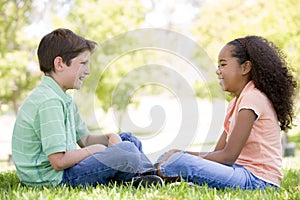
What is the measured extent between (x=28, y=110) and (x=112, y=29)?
9004 millimetres

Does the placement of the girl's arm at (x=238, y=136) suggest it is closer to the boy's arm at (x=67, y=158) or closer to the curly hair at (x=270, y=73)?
the curly hair at (x=270, y=73)

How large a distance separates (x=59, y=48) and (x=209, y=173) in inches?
48.3

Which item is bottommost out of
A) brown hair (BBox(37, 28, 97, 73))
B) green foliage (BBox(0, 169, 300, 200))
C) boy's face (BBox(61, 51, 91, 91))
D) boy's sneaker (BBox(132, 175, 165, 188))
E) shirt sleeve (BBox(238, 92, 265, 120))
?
boy's sneaker (BBox(132, 175, 165, 188))

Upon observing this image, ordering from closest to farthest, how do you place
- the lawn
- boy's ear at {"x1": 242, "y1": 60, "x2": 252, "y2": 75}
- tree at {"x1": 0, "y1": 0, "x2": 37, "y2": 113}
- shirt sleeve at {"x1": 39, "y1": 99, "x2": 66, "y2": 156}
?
1. the lawn
2. shirt sleeve at {"x1": 39, "y1": 99, "x2": 66, "y2": 156}
3. boy's ear at {"x1": 242, "y1": 60, "x2": 252, "y2": 75}
4. tree at {"x1": 0, "y1": 0, "x2": 37, "y2": 113}

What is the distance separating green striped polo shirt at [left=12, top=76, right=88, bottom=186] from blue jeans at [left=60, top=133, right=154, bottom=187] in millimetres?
93

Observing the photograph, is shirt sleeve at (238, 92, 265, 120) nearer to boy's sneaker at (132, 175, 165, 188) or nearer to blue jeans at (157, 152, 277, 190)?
blue jeans at (157, 152, 277, 190)

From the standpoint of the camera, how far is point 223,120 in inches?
133

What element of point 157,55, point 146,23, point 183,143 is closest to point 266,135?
point 183,143

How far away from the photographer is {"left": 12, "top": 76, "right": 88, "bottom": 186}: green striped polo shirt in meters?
2.87

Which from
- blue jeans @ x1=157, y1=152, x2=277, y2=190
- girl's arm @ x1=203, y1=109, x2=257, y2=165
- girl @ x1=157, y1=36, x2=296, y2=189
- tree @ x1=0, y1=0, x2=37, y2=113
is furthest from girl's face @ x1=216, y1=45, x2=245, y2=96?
tree @ x1=0, y1=0, x2=37, y2=113

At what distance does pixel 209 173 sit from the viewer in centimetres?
297

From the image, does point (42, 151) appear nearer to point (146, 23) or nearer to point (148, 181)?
point (148, 181)

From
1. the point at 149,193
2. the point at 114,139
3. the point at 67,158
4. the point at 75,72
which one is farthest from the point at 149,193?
the point at 75,72

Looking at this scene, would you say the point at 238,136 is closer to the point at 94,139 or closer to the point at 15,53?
the point at 94,139
